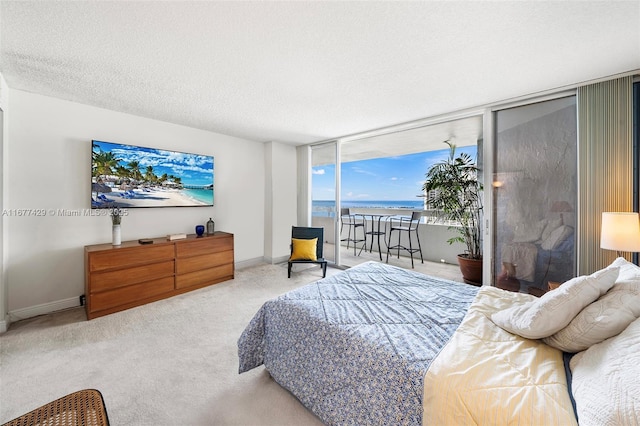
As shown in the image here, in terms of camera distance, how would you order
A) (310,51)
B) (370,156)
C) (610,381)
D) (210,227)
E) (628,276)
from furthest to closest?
(370,156), (210,227), (310,51), (628,276), (610,381)

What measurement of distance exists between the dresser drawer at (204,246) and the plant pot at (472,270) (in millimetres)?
3552

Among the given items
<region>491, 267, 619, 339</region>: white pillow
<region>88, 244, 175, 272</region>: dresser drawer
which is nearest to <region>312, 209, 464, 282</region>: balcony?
<region>88, 244, 175, 272</region>: dresser drawer

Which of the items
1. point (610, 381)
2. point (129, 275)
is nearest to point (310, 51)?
point (610, 381)

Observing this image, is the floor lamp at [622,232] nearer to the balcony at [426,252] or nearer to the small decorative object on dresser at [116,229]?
the balcony at [426,252]

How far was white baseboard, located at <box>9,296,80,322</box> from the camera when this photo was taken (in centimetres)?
276

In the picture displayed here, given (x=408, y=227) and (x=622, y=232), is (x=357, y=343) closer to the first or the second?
(x=622, y=232)

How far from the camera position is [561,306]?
3.87 ft

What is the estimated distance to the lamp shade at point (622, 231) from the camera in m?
1.98

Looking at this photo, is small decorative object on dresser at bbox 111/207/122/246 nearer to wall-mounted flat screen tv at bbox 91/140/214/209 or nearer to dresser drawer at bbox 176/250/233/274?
wall-mounted flat screen tv at bbox 91/140/214/209

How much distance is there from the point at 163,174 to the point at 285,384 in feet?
11.0

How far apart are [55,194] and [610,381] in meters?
4.60

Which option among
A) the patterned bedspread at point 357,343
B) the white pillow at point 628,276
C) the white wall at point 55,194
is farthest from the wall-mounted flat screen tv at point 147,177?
the white pillow at point 628,276

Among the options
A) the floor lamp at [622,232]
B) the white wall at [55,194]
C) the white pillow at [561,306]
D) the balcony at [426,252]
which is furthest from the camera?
the balcony at [426,252]

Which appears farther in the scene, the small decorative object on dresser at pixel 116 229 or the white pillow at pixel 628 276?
the small decorative object on dresser at pixel 116 229
